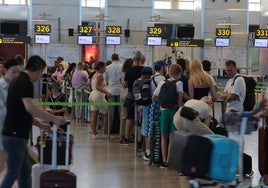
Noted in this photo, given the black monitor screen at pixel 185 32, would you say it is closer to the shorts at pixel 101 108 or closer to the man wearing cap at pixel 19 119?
the shorts at pixel 101 108

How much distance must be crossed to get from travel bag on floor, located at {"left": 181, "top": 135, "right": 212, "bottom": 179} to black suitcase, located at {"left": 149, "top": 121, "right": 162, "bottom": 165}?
4487 millimetres

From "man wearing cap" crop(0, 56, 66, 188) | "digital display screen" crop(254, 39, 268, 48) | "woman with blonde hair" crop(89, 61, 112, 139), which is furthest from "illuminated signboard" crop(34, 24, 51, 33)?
"man wearing cap" crop(0, 56, 66, 188)

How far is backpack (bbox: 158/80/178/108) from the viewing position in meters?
9.33

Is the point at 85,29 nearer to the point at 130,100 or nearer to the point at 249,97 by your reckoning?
the point at 130,100

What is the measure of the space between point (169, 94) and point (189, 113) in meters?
1.34

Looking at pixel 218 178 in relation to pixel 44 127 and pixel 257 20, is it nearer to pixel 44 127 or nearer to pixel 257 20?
pixel 44 127

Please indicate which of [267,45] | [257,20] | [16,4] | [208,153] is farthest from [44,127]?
[257,20]

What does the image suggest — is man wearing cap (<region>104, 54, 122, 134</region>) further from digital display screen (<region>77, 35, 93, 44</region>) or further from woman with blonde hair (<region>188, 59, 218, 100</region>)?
digital display screen (<region>77, 35, 93, 44</region>)

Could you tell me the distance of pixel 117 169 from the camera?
9.63m

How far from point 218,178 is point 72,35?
26.1 meters

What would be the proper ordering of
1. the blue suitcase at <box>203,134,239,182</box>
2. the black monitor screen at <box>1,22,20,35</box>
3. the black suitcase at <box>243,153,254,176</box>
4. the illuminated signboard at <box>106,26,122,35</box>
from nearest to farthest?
1. the blue suitcase at <box>203,134,239,182</box>
2. the black suitcase at <box>243,153,254,176</box>
3. the black monitor screen at <box>1,22,20,35</box>
4. the illuminated signboard at <box>106,26,122,35</box>

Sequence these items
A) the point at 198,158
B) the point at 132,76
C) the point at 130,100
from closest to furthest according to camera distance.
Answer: the point at 198,158, the point at 130,100, the point at 132,76

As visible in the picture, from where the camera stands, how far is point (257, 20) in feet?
120

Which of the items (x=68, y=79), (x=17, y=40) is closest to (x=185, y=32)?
(x=17, y=40)
